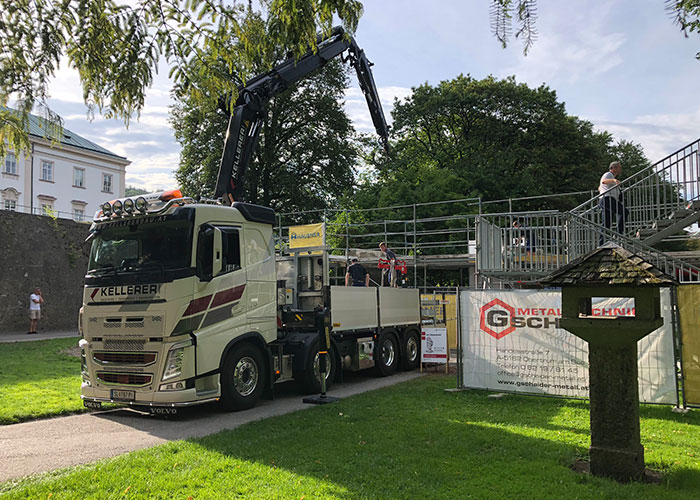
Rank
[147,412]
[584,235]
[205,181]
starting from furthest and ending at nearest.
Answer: [205,181] < [584,235] < [147,412]

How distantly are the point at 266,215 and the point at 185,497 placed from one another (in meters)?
6.20

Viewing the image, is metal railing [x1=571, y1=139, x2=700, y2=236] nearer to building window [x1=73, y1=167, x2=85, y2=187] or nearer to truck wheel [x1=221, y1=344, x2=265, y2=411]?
truck wheel [x1=221, y1=344, x2=265, y2=411]

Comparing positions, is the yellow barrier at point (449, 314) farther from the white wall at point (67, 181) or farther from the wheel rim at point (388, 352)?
the white wall at point (67, 181)

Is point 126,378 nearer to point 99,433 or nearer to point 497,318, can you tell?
point 99,433

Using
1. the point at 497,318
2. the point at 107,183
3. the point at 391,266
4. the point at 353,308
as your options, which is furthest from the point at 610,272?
the point at 107,183

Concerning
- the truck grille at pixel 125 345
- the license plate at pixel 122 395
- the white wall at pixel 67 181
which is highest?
the white wall at pixel 67 181

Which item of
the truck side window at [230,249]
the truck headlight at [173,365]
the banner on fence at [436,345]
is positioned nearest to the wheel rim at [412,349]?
the banner on fence at [436,345]

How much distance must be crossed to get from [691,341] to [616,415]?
3.94m

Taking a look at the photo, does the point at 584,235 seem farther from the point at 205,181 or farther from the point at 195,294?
the point at 205,181

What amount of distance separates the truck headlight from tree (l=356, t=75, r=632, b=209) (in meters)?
23.7

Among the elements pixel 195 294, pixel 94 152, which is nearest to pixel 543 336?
pixel 195 294

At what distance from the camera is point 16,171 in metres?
48.4

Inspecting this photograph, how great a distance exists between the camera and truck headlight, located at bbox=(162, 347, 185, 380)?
8750mm

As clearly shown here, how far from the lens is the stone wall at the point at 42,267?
23.7 meters
